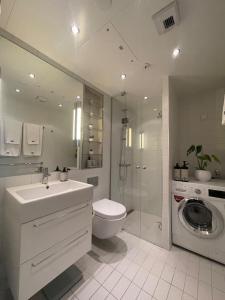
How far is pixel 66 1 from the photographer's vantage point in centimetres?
102

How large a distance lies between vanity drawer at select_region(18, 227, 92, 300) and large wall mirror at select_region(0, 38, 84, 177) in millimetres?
814

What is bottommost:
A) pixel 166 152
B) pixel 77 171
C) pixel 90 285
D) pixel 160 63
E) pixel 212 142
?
pixel 90 285

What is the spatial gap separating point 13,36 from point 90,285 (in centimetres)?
249

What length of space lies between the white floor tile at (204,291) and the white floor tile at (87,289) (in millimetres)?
919

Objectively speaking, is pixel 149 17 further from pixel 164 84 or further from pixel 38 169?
pixel 38 169

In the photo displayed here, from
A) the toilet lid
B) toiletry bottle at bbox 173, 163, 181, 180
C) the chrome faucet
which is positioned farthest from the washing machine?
the chrome faucet

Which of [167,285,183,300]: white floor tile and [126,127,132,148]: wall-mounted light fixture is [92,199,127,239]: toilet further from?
[126,127,132,148]: wall-mounted light fixture

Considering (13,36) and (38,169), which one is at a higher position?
(13,36)

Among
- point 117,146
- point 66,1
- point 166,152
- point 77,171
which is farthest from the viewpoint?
point 117,146

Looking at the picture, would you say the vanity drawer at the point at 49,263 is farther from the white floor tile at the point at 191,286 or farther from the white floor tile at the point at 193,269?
the white floor tile at the point at 193,269

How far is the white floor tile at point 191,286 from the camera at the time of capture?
1240mm

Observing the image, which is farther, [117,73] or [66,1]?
[117,73]

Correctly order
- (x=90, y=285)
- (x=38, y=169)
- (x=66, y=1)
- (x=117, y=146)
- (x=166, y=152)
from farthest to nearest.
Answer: (x=117, y=146)
(x=166, y=152)
(x=38, y=169)
(x=90, y=285)
(x=66, y=1)

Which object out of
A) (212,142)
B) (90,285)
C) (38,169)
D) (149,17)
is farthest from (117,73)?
(90,285)
